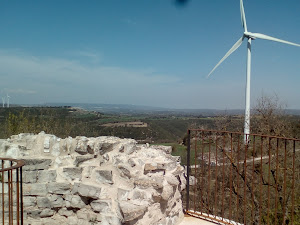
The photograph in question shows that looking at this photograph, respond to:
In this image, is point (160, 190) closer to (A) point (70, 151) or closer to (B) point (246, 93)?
(A) point (70, 151)

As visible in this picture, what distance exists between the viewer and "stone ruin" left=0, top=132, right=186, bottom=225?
315 centimetres

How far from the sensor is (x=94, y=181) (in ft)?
11.2

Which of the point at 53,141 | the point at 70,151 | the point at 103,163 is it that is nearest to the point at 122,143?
the point at 103,163

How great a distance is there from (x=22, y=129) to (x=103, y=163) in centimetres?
465

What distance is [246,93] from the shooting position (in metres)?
13.6

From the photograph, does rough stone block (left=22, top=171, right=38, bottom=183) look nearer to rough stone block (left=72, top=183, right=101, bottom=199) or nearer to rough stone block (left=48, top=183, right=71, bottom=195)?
rough stone block (left=48, top=183, right=71, bottom=195)

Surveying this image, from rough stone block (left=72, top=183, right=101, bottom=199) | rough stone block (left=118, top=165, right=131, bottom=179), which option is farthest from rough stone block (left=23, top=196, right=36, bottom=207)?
rough stone block (left=118, top=165, right=131, bottom=179)

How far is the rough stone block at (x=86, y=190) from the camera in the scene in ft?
10.6

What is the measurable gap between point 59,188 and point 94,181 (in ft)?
1.73

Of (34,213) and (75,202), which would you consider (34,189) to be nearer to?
(34,213)

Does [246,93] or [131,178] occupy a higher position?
[246,93]

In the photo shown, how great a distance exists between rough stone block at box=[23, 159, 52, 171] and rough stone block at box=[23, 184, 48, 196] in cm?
24

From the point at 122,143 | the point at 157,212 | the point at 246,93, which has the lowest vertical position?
the point at 157,212

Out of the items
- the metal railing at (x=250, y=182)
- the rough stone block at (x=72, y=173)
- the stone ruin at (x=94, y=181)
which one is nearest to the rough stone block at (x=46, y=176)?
the stone ruin at (x=94, y=181)
